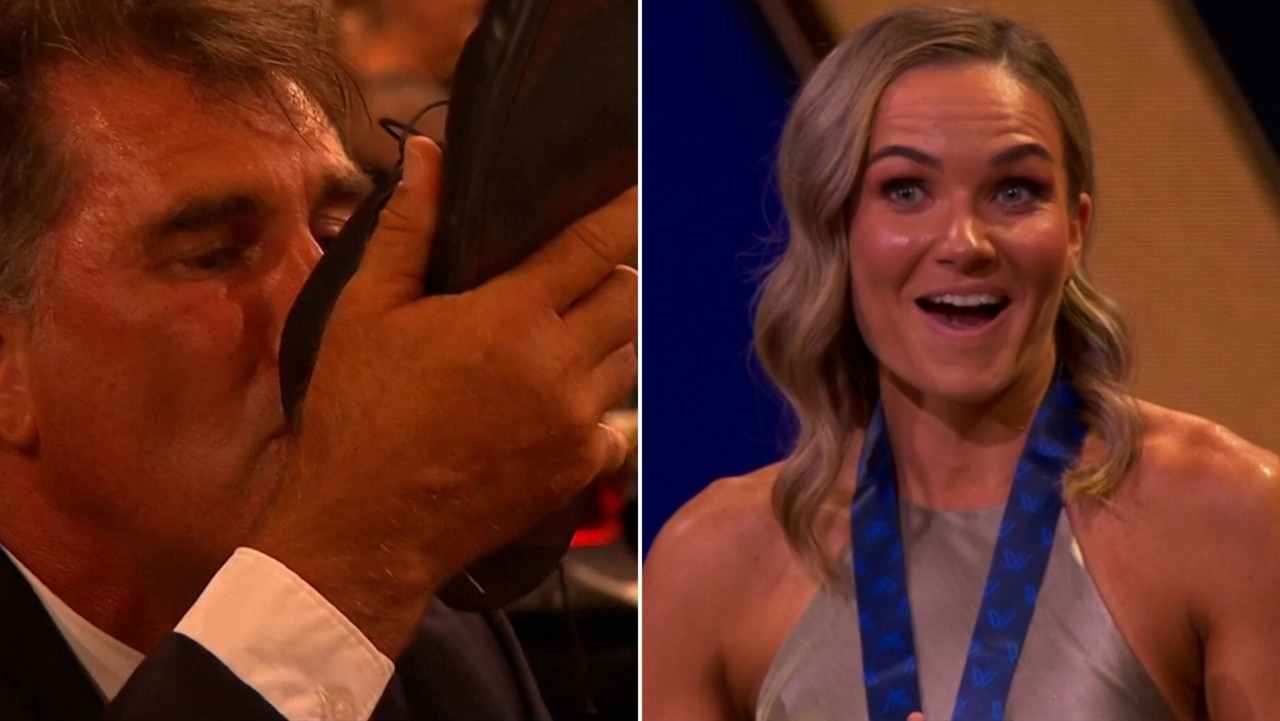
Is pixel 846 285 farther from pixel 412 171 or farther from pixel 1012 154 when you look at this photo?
pixel 412 171

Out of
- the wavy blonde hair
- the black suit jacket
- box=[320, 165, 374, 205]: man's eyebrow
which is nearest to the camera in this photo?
the black suit jacket

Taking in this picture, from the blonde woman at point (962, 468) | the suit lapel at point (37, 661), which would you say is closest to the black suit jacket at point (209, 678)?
the suit lapel at point (37, 661)

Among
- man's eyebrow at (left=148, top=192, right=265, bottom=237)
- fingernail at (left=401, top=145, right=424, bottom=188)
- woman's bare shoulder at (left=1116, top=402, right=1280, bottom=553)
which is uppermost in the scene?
fingernail at (left=401, top=145, right=424, bottom=188)

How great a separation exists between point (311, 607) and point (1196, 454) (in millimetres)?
596

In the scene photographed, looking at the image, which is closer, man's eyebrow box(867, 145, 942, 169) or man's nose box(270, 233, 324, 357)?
man's nose box(270, 233, 324, 357)

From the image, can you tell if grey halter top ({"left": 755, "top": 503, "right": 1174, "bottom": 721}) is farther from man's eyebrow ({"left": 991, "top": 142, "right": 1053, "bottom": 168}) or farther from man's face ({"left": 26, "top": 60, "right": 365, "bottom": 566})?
man's face ({"left": 26, "top": 60, "right": 365, "bottom": 566})

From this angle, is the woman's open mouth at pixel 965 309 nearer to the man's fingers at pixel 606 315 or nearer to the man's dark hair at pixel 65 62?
the man's fingers at pixel 606 315

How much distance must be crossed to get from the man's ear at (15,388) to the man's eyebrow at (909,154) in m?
0.57

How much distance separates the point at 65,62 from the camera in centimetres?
90

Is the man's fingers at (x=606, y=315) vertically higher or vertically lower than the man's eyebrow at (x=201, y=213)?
lower

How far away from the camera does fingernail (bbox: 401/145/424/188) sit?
859 millimetres

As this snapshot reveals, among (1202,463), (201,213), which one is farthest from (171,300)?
(1202,463)

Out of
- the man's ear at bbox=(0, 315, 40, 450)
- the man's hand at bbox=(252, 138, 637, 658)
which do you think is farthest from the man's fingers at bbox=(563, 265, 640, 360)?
the man's ear at bbox=(0, 315, 40, 450)

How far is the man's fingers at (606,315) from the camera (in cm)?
87
